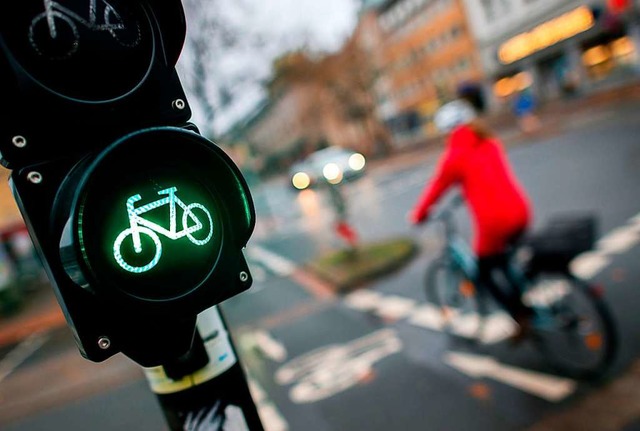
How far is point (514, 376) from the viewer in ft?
13.1

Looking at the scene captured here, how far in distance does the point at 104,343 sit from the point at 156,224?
9.4 inches

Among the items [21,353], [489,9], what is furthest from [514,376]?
[489,9]

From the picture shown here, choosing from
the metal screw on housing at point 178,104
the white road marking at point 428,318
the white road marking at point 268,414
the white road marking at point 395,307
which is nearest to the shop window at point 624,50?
the white road marking at point 395,307

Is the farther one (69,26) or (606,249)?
(606,249)

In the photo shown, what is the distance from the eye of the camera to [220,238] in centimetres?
106

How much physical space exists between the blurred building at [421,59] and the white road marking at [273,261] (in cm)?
2311

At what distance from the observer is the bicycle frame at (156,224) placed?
3.12ft

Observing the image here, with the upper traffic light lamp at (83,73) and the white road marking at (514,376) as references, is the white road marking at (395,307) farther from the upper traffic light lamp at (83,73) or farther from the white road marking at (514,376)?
the upper traffic light lamp at (83,73)

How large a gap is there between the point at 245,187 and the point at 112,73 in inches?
13.7

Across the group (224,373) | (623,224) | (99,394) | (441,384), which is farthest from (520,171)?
(224,373)

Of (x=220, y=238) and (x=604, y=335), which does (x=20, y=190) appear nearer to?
(x=220, y=238)

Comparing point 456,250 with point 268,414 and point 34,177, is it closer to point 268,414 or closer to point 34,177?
point 268,414

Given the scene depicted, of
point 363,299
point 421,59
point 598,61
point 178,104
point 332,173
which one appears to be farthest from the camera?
point 421,59

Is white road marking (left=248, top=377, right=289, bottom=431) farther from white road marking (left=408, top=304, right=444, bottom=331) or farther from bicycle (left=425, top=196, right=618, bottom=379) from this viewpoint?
bicycle (left=425, top=196, right=618, bottom=379)
